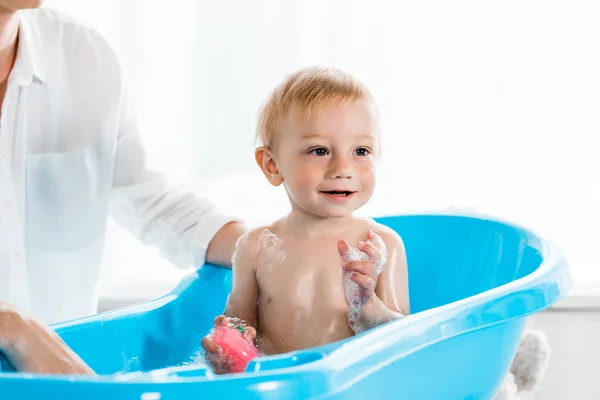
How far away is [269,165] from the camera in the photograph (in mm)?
1216

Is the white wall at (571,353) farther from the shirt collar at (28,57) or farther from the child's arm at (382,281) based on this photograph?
the shirt collar at (28,57)

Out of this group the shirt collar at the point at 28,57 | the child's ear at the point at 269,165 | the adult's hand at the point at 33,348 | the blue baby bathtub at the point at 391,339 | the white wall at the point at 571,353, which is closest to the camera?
the blue baby bathtub at the point at 391,339

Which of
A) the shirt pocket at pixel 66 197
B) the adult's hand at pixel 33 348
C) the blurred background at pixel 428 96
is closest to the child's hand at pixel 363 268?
the adult's hand at pixel 33 348

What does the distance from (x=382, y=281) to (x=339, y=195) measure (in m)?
0.13

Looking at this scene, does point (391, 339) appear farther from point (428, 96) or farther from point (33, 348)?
point (428, 96)

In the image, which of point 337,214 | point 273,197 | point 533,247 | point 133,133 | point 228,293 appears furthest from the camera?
point 273,197

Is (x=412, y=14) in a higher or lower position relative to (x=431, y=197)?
higher

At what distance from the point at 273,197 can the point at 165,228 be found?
685mm

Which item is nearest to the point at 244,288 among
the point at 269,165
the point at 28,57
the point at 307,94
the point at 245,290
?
the point at 245,290

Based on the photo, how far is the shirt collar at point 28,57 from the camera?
1394 mm

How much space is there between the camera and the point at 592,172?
6.72 feet

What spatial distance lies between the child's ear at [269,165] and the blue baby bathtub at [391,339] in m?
0.22

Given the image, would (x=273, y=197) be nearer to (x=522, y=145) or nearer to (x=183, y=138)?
(x=183, y=138)

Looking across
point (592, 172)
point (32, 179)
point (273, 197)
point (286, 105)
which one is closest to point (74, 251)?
point (32, 179)
